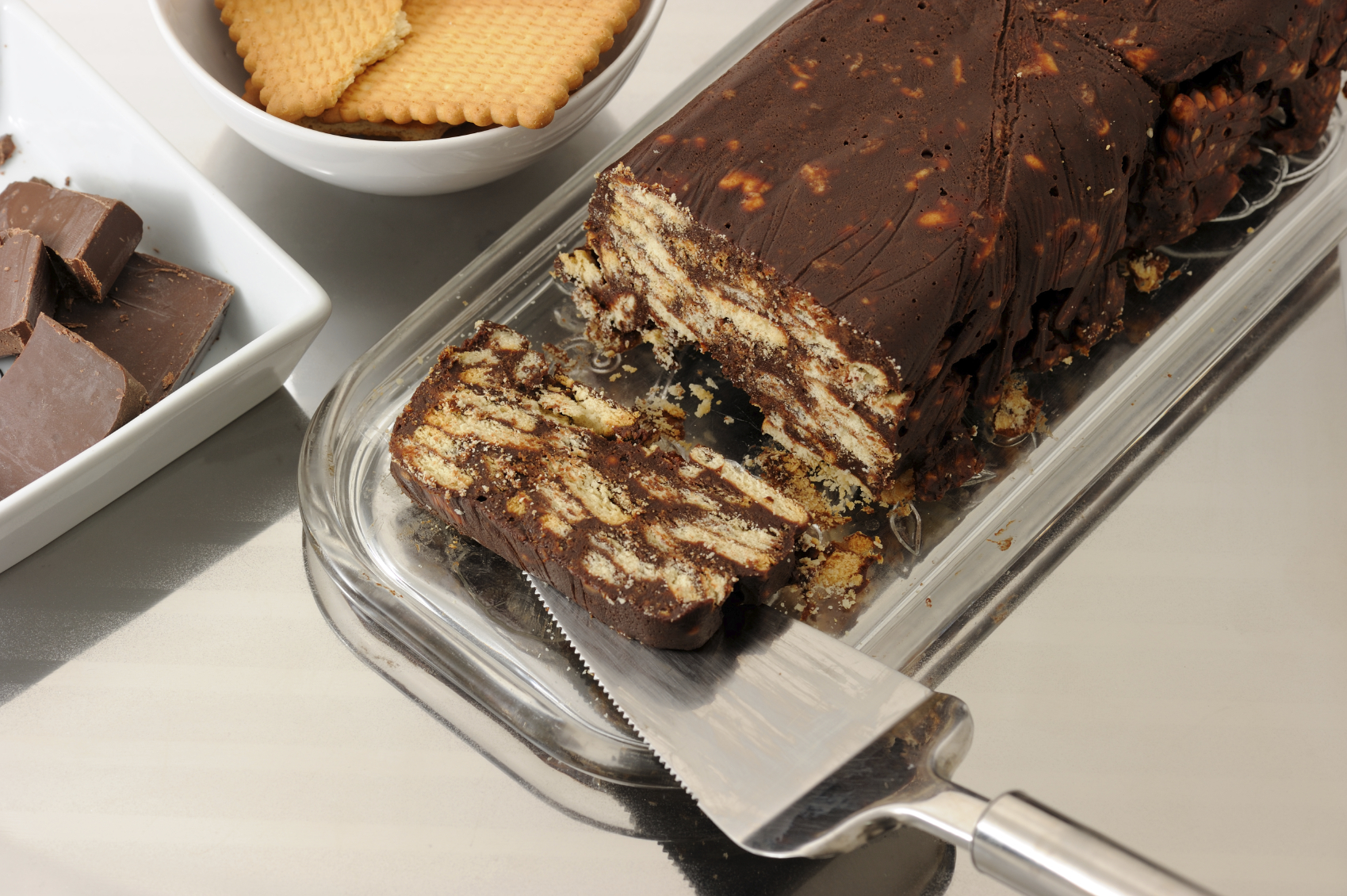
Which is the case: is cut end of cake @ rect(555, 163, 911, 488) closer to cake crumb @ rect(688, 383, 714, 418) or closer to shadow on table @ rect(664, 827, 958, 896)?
cake crumb @ rect(688, 383, 714, 418)

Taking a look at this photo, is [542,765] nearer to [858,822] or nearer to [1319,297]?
[858,822]

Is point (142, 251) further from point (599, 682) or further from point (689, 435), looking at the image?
point (599, 682)

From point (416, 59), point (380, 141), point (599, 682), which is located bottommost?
point (599, 682)

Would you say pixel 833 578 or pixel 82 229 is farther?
pixel 82 229

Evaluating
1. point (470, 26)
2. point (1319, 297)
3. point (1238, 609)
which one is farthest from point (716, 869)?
point (1319, 297)

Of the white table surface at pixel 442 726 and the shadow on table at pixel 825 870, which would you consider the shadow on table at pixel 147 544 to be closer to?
the white table surface at pixel 442 726

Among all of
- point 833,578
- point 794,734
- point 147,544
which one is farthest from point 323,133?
point 794,734

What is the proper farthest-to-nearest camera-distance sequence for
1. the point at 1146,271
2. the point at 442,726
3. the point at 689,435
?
1. the point at 1146,271
2. the point at 689,435
3. the point at 442,726

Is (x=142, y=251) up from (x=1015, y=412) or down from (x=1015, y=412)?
down
